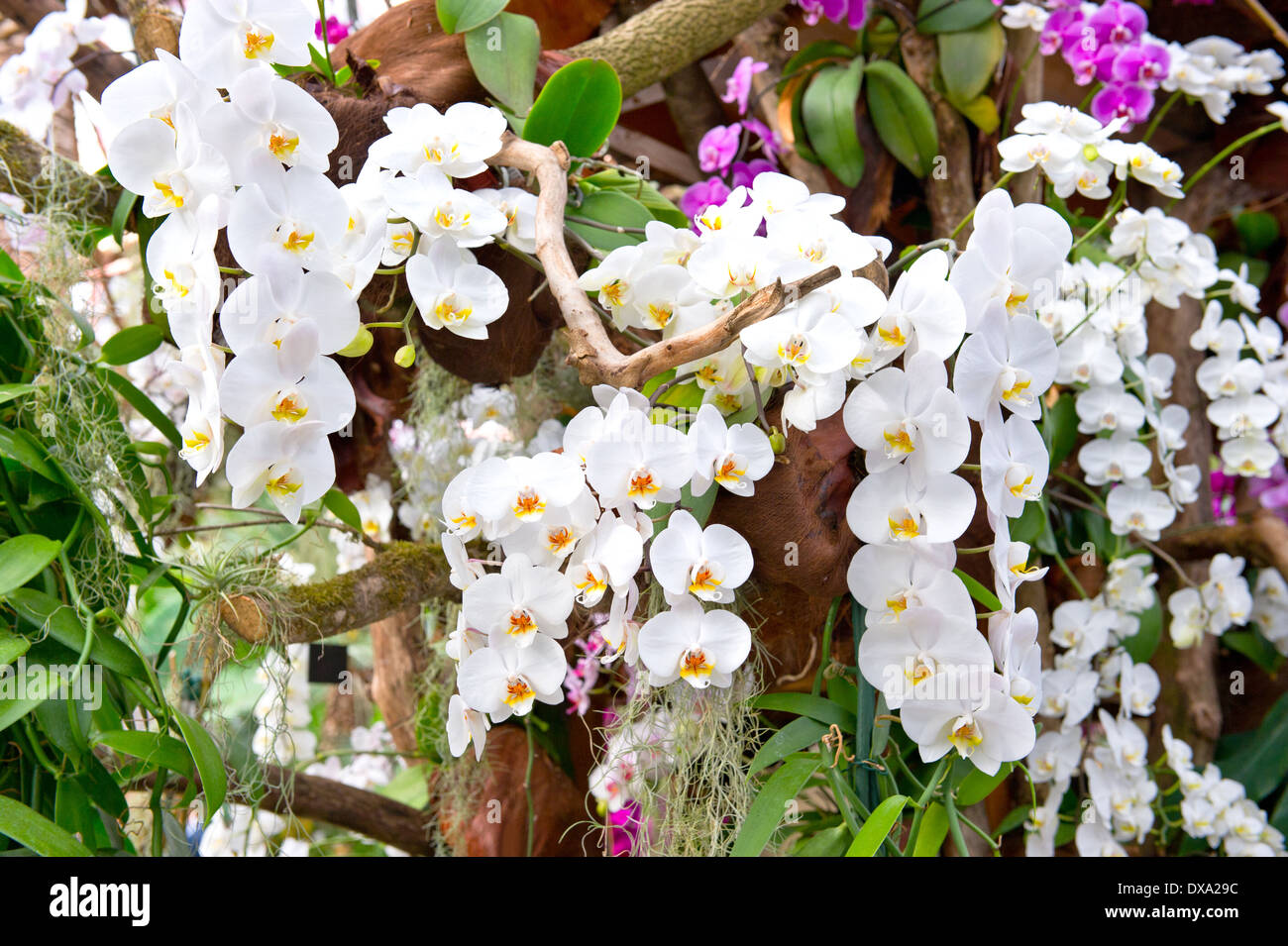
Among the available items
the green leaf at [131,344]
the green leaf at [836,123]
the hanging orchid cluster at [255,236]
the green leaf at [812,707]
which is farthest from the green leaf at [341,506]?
the green leaf at [836,123]

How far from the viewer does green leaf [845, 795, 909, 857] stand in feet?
1.58

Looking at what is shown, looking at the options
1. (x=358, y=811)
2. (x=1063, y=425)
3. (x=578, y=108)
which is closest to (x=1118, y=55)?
(x=1063, y=425)

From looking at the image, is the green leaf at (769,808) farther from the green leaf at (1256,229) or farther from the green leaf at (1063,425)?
the green leaf at (1256,229)

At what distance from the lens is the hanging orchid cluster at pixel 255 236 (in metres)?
0.45

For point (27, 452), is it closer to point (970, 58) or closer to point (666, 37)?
point (666, 37)

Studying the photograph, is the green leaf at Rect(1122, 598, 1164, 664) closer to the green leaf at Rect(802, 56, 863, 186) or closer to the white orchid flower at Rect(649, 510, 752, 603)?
the green leaf at Rect(802, 56, 863, 186)

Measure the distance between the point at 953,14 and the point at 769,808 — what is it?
0.97 meters

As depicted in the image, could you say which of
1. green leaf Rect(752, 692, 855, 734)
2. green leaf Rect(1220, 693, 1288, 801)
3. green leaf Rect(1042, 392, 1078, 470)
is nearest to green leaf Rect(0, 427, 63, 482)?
green leaf Rect(752, 692, 855, 734)

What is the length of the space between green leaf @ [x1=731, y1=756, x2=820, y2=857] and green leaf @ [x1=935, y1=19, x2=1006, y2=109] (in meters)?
Result: 0.87

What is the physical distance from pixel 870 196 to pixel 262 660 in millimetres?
865

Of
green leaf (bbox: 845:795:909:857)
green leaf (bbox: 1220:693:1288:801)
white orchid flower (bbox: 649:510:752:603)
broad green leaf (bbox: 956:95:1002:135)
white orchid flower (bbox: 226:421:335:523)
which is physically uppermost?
broad green leaf (bbox: 956:95:1002:135)

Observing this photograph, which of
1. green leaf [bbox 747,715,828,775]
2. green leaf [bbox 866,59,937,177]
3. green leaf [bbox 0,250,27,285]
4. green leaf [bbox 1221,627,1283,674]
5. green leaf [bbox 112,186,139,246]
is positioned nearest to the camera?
green leaf [bbox 747,715,828,775]
